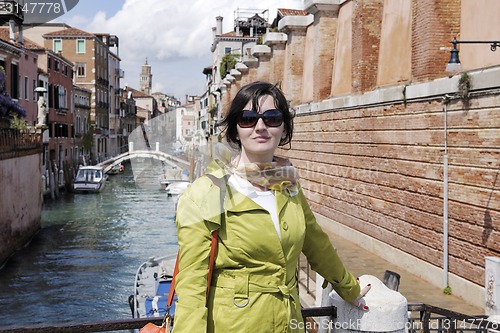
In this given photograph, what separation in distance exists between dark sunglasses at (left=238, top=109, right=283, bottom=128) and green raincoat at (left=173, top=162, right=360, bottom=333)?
22cm

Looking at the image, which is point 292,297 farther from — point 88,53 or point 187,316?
point 88,53

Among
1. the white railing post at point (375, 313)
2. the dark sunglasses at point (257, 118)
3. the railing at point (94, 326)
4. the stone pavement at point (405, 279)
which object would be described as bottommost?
the stone pavement at point (405, 279)

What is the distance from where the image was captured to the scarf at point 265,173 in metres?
2.27

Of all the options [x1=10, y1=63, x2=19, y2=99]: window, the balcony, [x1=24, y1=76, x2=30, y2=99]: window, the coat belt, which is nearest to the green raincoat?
the coat belt

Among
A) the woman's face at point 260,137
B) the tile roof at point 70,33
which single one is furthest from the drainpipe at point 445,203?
the tile roof at point 70,33

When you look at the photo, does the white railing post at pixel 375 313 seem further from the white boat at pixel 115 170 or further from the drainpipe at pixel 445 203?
the white boat at pixel 115 170

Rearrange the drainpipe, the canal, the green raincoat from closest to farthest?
the green raincoat, the drainpipe, the canal

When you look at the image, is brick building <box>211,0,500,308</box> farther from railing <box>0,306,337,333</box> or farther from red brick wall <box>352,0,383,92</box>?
railing <box>0,306,337,333</box>

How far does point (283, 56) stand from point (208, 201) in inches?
790

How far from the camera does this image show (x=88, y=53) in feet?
176

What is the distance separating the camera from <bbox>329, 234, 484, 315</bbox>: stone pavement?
831cm

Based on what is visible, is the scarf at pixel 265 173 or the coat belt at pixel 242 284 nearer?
the coat belt at pixel 242 284

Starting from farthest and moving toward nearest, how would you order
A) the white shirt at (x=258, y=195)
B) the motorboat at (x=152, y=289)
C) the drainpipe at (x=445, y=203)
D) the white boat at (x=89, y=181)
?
the white boat at (x=89, y=181), the motorboat at (x=152, y=289), the drainpipe at (x=445, y=203), the white shirt at (x=258, y=195)

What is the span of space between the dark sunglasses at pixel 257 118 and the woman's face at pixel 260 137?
1 cm
